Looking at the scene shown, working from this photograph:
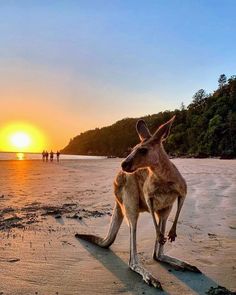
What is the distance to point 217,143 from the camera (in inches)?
2726

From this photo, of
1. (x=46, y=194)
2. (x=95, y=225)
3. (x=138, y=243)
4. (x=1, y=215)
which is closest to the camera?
(x=138, y=243)

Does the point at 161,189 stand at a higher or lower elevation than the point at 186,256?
higher

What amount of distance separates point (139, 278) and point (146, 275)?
0.11 m

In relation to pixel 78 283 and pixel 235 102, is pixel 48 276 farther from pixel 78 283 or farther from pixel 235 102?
pixel 235 102

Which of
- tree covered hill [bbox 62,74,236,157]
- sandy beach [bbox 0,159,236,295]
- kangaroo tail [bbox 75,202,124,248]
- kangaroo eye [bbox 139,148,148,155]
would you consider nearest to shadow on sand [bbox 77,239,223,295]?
sandy beach [bbox 0,159,236,295]

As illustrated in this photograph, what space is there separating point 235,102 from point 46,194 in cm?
7350

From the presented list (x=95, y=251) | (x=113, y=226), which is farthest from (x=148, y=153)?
(x=95, y=251)

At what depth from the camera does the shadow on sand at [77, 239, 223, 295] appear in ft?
10.9

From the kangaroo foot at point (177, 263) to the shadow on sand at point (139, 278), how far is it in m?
0.05

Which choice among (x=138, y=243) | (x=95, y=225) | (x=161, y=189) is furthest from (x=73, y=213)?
(x=161, y=189)

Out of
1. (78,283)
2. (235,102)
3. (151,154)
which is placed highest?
(235,102)

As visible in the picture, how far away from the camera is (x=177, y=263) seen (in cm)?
389

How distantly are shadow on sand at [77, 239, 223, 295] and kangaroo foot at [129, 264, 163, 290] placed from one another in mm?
38

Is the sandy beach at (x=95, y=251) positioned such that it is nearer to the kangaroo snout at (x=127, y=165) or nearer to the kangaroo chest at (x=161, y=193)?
the kangaroo chest at (x=161, y=193)
